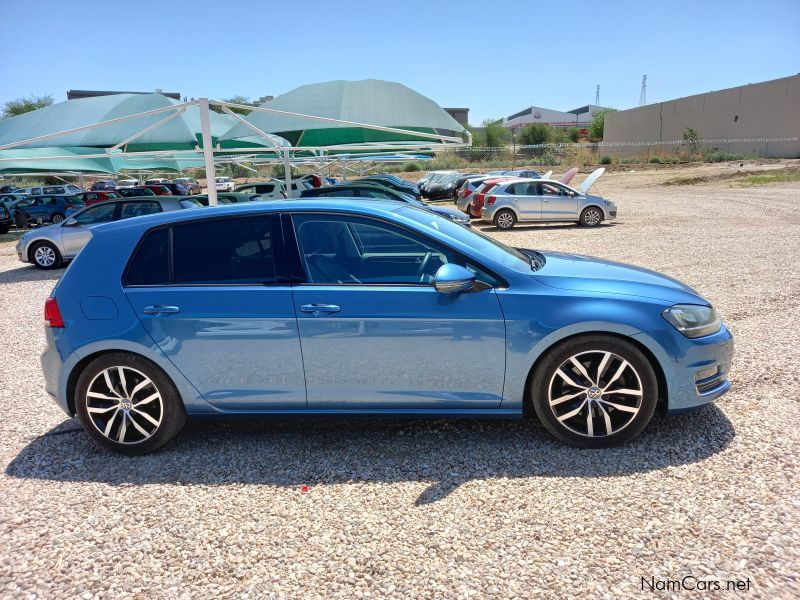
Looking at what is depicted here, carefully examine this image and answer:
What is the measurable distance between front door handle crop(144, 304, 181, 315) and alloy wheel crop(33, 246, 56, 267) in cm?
1172

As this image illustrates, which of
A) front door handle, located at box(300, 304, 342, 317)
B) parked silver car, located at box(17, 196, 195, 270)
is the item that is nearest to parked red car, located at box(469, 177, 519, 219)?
parked silver car, located at box(17, 196, 195, 270)

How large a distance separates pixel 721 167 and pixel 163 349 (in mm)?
44982

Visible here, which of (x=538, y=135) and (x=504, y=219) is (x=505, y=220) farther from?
(x=538, y=135)

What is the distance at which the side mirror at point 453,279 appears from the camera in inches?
134

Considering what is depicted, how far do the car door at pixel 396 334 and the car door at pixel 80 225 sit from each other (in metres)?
11.2

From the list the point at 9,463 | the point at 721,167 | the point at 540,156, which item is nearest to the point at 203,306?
the point at 9,463

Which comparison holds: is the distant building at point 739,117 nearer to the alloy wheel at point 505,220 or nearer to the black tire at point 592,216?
the black tire at point 592,216

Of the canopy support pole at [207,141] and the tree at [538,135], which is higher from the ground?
the tree at [538,135]

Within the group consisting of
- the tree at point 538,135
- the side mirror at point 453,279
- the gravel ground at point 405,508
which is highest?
the tree at point 538,135

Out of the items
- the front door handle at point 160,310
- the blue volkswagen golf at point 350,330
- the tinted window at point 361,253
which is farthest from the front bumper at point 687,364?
the front door handle at point 160,310

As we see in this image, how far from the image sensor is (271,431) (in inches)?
164

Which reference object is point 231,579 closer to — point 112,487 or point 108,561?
point 108,561

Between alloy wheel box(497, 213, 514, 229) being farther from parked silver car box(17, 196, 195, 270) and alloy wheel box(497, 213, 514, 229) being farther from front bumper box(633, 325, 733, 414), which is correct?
front bumper box(633, 325, 733, 414)

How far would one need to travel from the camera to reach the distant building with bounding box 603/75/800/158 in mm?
45125
